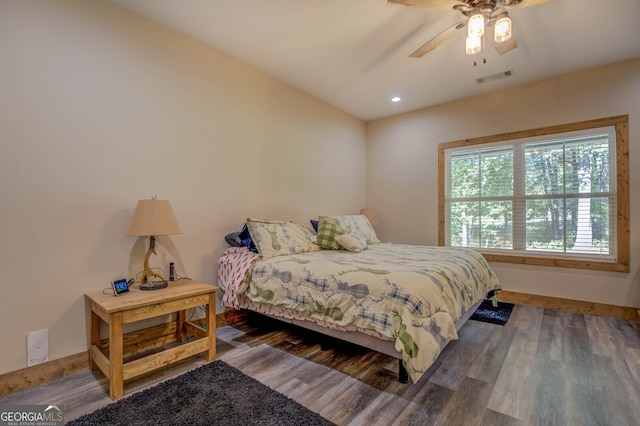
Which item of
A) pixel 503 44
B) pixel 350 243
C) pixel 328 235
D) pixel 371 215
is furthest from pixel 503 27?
pixel 371 215

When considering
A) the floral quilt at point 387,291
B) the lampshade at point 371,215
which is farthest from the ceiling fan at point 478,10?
the lampshade at point 371,215

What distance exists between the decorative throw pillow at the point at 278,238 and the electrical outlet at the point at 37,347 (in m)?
1.55

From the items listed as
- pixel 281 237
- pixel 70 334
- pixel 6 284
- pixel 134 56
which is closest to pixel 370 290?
pixel 281 237

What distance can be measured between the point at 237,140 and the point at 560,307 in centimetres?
416

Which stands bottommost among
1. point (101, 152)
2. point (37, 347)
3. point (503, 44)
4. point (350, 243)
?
point (37, 347)

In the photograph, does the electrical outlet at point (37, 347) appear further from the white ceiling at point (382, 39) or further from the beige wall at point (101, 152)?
the white ceiling at point (382, 39)

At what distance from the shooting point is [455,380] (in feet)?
6.46

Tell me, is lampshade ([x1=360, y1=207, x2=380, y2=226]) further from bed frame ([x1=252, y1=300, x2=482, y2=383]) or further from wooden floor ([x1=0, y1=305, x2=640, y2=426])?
bed frame ([x1=252, y1=300, x2=482, y2=383])

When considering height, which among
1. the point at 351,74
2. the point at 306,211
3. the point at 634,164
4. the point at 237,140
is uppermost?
the point at 351,74

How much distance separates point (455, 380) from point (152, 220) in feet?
7.64

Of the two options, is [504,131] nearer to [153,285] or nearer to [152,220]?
[152,220]

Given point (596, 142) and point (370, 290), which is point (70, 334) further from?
point (596, 142)

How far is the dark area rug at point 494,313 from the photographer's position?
3.11 meters

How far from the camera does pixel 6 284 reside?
1830mm
